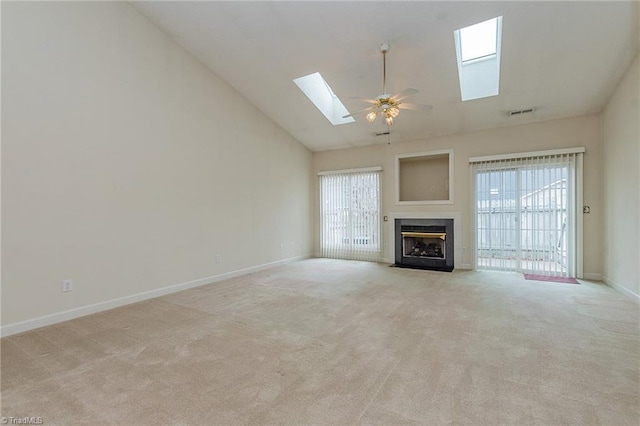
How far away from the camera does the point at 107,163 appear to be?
357 centimetres

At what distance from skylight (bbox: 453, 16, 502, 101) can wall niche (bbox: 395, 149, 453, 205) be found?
4.89ft

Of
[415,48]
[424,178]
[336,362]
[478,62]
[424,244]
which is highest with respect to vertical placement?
[478,62]

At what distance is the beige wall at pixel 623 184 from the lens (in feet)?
12.2

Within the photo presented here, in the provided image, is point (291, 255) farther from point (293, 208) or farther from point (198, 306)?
point (198, 306)

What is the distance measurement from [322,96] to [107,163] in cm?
397

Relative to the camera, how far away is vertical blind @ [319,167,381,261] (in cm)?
702

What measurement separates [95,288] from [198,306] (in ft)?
3.95

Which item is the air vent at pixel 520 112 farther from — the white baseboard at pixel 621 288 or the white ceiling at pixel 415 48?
the white baseboard at pixel 621 288

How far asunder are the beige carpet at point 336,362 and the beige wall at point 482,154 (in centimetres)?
154

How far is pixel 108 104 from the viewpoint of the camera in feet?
11.8

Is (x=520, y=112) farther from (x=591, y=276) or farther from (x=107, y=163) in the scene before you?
(x=107, y=163)

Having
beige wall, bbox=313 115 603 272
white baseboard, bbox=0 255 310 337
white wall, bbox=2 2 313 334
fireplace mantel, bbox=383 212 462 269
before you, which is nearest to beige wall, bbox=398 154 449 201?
beige wall, bbox=313 115 603 272

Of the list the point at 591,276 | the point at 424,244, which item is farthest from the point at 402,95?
the point at 591,276

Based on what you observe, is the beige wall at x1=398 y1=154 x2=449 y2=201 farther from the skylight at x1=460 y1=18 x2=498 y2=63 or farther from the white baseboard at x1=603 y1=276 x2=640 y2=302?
the white baseboard at x1=603 y1=276 x2=640 y2=302
